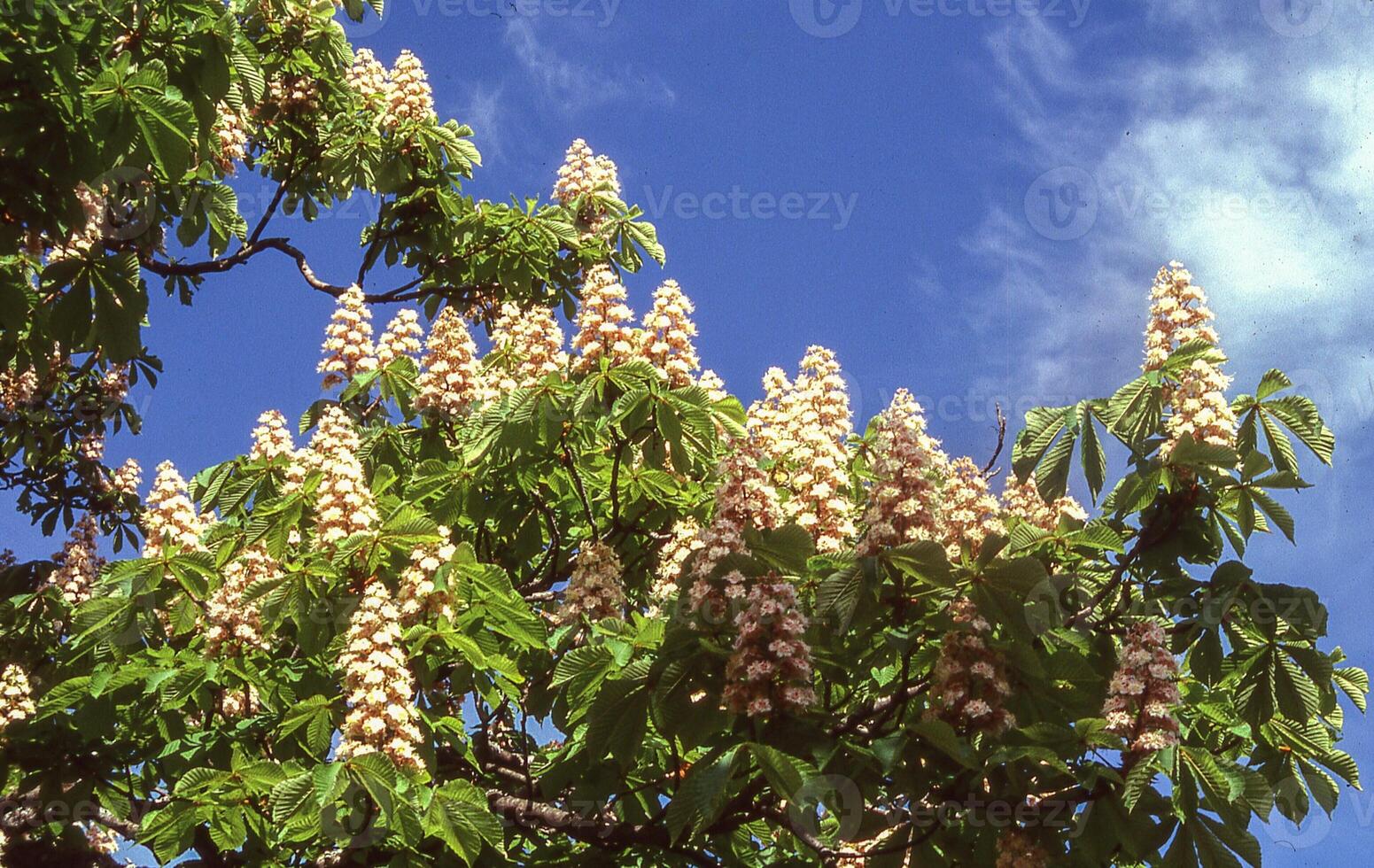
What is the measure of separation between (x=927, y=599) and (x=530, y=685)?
250 centimetres

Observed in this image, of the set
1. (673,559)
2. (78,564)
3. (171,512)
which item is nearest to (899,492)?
(673,559)

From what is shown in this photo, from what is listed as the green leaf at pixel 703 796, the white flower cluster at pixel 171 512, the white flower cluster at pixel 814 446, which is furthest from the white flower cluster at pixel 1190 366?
the white flower cluster at pixel 171 512

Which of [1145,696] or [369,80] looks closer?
[1145,696]

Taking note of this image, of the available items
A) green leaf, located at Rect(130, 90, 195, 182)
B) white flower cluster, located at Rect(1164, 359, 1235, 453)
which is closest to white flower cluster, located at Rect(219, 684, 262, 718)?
green leaf, located at Rect(130, 90, 195, 182)

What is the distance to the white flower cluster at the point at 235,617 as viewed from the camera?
22.7ft

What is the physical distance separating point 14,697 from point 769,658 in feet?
21.5

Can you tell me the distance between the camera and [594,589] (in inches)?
263

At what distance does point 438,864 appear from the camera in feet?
20.8

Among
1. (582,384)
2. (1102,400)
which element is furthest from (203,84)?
(1102,400)

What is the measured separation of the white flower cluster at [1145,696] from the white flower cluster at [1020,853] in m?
0.52

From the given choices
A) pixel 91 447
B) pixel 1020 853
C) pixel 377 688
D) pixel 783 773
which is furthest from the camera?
pixel 91 447

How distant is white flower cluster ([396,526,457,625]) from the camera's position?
6.03 meters

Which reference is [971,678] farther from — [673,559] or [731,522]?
[673,559]

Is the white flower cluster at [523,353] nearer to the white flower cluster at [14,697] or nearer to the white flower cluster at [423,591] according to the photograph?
the white flower cluster at [423,591]
